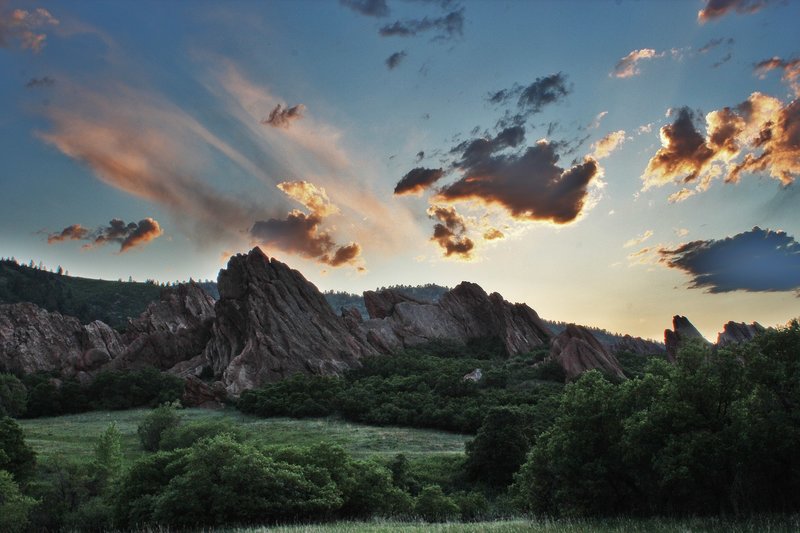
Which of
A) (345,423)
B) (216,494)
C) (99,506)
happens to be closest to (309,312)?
(345,423)

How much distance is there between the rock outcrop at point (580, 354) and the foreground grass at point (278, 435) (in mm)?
44591

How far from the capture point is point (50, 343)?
546 feet

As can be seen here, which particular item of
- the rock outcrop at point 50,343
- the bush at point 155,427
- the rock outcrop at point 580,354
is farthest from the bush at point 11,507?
the rock outcrop at point 50,343

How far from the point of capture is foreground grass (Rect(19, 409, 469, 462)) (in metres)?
72.9

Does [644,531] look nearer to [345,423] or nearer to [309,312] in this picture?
[345,423]

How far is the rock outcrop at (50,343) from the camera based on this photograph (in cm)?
15188

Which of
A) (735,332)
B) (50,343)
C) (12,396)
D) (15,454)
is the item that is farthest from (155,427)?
(735,332)

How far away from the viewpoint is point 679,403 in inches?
1174

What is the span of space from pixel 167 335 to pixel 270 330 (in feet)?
126

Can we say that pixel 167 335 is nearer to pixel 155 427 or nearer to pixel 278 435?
pixel 155 427

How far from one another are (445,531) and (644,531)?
819cm

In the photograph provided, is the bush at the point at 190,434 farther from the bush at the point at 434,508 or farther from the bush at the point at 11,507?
the bush at the point at 434,508

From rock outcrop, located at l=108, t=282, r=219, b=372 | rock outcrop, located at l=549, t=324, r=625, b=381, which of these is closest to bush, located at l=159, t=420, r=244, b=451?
rock outcrop, located at l=549, t=324, r=625, b=381

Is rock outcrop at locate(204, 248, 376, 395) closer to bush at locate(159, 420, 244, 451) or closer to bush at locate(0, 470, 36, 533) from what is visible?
bush at locate(159, 420, 244, 451)
